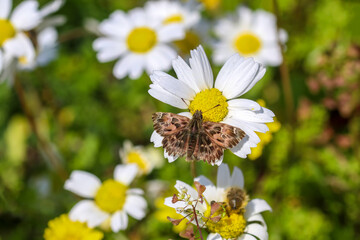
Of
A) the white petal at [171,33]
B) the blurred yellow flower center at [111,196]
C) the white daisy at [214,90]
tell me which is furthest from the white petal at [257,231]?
the white petal at [171,33]

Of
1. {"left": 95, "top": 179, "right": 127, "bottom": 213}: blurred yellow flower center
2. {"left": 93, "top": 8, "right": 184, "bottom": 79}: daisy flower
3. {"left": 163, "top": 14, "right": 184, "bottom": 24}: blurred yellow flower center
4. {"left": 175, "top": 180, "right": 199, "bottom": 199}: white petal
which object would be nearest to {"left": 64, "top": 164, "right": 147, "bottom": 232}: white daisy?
{"left": 95, "top": 179, "right": 127, "bottom": 213}: blurred yellow flower center

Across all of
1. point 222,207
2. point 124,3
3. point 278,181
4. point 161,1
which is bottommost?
point 222,207

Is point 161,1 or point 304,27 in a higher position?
point 304,27

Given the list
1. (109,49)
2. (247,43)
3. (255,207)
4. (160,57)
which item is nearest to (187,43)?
(247,43)

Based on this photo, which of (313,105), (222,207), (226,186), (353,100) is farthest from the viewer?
(313,105)

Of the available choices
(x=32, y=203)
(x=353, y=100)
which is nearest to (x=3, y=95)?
(x=32, y=203)

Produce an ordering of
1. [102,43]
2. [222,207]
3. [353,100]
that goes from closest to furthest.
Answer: [222,207] < [102,43] < [353,100]

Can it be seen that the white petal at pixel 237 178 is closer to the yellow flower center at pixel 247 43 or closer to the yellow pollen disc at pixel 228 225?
the yellow pollen disc at pixel 228 225

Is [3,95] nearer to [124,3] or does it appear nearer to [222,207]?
[124,3]
